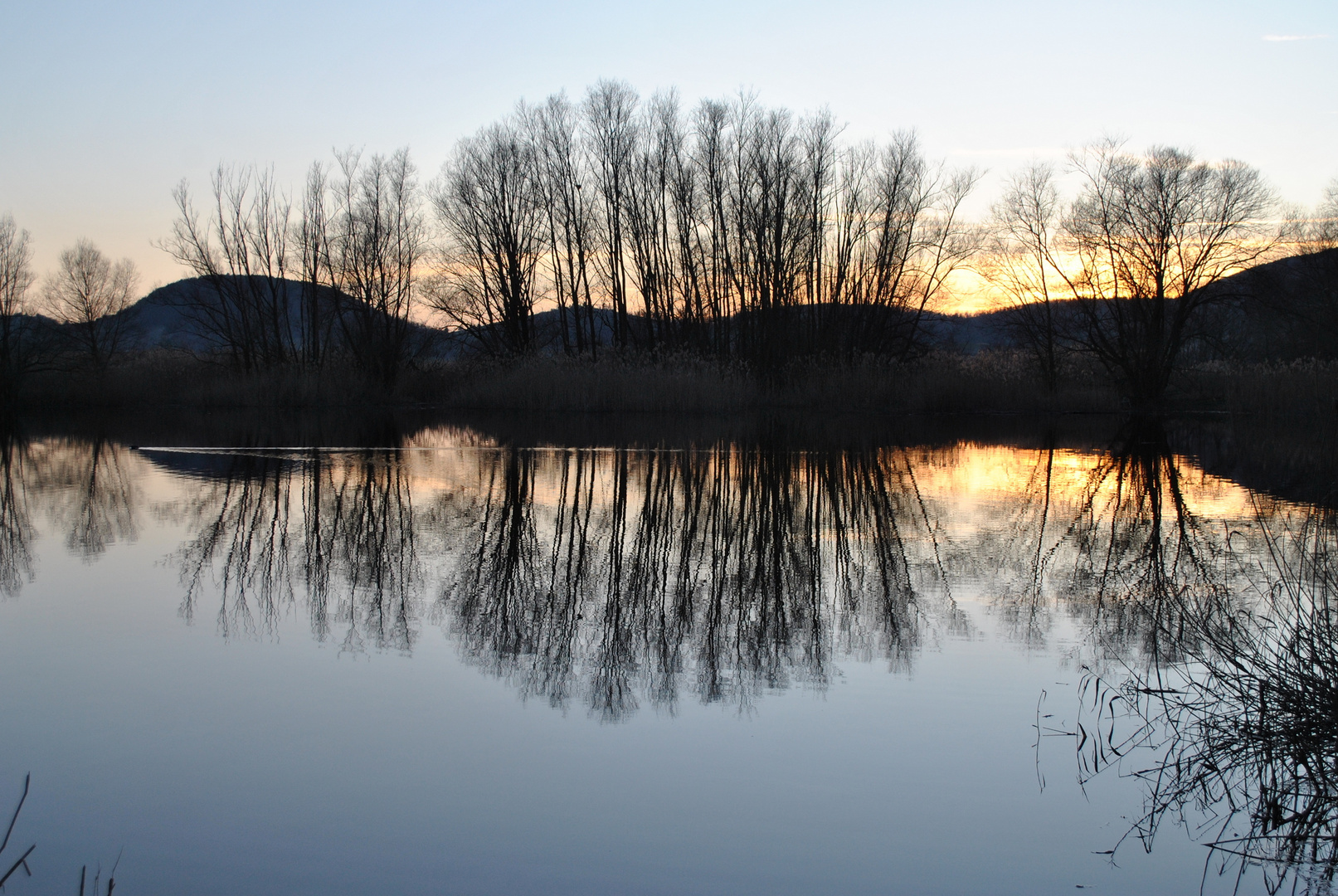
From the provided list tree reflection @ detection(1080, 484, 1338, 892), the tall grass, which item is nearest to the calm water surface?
tree reflection @ detection(1080, 484, 1338, 892)

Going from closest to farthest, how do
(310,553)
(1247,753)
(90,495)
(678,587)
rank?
1. (1247,753)
2. (678,587)
3. (310,553)
4. (90,495)

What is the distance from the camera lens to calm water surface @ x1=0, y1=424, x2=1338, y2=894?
2074mm

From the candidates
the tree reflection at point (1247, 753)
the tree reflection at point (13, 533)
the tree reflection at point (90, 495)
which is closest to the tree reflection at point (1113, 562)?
the tree reflection at point (1247, 753)

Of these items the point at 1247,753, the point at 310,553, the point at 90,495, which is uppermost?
the point at 90,495

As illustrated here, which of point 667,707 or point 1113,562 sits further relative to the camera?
point 1113,562

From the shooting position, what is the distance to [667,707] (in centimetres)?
297


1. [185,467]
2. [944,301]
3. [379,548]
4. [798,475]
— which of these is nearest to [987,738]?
[379,548]

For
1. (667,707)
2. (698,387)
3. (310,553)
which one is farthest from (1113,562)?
(698,387)

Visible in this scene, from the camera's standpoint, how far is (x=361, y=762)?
8.29 feet

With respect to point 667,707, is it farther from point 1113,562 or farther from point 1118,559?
point 1118,559

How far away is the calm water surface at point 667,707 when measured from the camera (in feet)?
6.81

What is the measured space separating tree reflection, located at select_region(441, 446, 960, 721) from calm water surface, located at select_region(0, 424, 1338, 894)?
0.03 metres

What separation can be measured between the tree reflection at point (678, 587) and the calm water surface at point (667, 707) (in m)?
0.03

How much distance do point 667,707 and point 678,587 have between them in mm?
1649
